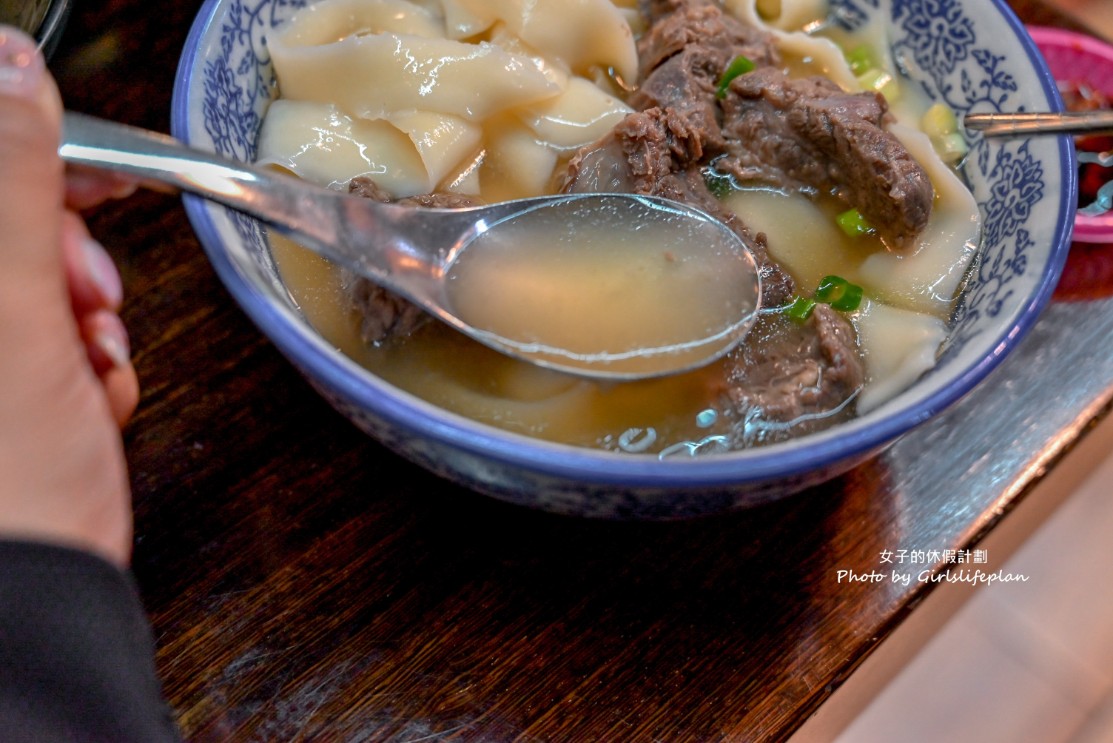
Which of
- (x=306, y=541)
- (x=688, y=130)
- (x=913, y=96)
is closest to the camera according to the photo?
(x=306, y=541)

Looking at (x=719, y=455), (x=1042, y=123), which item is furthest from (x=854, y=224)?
(x=719, y=455)

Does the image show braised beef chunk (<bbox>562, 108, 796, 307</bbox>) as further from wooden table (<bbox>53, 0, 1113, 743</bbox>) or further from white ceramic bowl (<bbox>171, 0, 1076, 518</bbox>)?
wooden table (<bbox>53, 0, 1113, 743</bbox>)

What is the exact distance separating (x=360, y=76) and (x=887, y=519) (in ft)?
5.41

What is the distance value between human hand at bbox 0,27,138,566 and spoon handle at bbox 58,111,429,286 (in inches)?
5.9

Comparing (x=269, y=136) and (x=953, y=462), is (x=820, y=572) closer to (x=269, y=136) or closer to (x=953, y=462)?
(x=953, y=462)

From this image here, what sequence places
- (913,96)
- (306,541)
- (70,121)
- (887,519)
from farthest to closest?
(913,96), (887,519), (306,541), (70,121)

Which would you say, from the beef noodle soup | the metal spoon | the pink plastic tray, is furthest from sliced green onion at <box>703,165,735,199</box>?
the pink plastic tray

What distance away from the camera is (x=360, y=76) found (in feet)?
6.89

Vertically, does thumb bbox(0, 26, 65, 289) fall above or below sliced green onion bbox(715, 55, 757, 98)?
below

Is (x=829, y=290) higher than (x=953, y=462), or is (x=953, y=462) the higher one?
(x=829, y=290)

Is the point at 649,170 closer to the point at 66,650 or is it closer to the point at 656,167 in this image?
the point at 656,167

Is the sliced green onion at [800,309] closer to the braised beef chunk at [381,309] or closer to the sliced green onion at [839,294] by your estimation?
the sliced green onion at [839,294]

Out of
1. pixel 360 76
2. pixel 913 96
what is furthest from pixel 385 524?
pixel 913 96

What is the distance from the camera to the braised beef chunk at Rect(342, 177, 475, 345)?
1.74 metres
